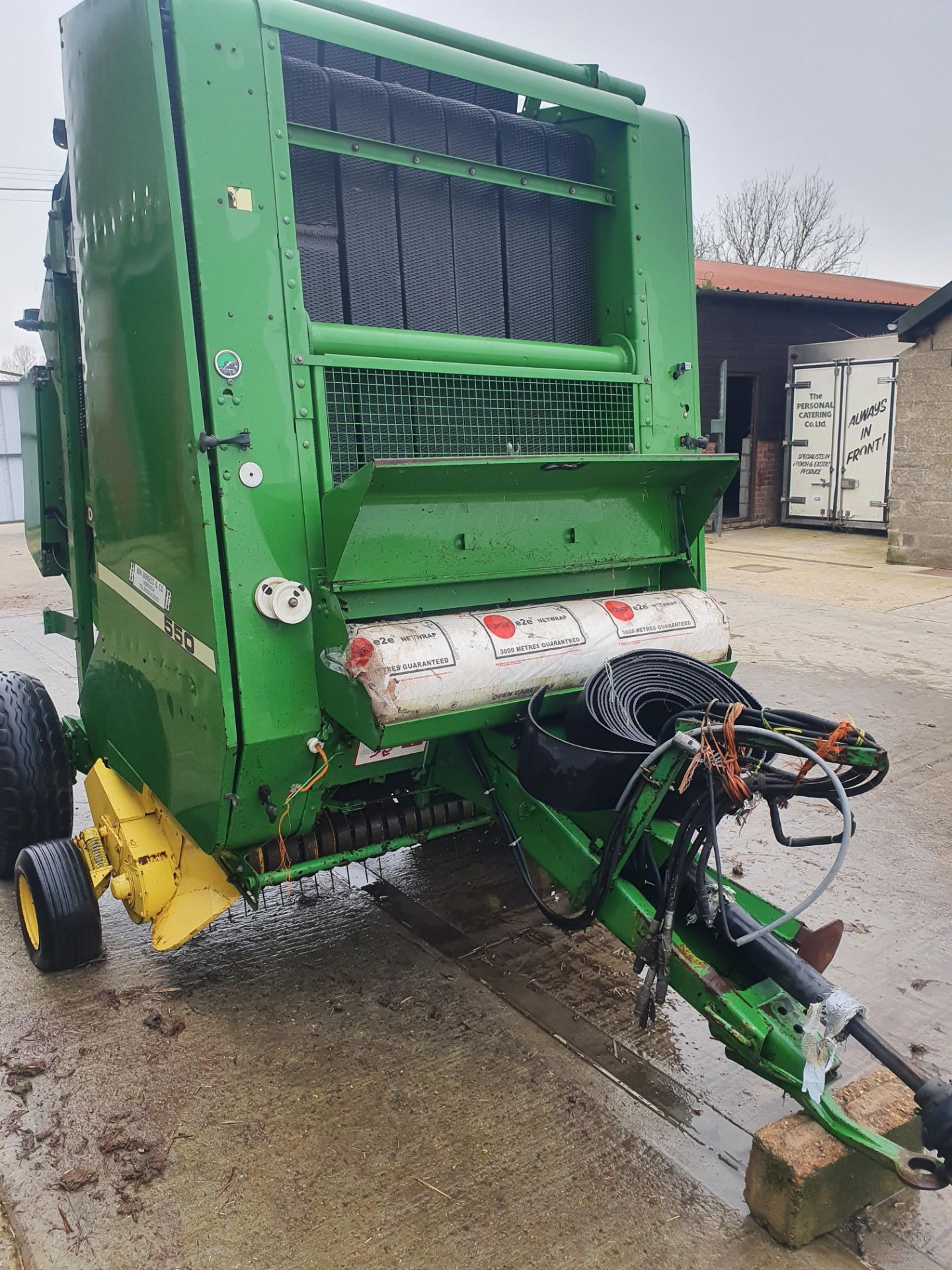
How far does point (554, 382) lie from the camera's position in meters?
3.39

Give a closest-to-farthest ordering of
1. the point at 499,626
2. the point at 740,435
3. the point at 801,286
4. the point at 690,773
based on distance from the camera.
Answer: the point at 690,773 < the point at 499,626 < the point at 801,286 < the point at 740,435

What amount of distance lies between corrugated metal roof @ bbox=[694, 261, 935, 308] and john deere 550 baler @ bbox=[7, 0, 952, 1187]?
11.3 metres

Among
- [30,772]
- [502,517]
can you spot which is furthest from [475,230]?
[30,772]

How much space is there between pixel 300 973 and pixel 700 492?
222 centimetres

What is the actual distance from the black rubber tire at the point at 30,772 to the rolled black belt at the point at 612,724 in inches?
87.0

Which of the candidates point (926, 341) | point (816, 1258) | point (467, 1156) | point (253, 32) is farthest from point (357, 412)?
point (926, 341)

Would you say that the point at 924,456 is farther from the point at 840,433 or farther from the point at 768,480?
the point at 768,480

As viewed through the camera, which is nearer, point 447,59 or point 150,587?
point 447,59

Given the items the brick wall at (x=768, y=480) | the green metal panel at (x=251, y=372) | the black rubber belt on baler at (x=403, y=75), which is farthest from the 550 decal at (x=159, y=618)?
the brick wall at (x=768, y=480)

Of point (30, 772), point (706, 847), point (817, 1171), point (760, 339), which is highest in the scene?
point (760, 339)

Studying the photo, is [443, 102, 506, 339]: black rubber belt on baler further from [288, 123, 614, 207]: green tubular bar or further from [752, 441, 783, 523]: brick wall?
[752, 441, 783, 523]: brick wall

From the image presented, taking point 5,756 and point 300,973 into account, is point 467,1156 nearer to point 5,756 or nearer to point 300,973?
point 300,973

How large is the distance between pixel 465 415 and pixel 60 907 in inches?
85.7

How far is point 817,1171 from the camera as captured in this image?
2.27 meters
